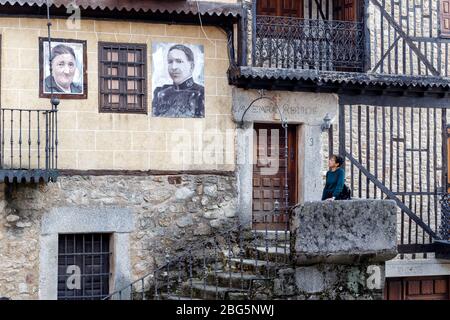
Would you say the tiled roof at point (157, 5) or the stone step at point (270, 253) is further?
the tiled roof at point (157, 5)

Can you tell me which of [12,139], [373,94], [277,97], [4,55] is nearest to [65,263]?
[12,139]

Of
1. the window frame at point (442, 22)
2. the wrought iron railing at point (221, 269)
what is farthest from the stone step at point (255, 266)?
the window frame at point (442, 22)

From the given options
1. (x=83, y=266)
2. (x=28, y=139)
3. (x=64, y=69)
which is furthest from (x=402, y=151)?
(x=28, y=139)

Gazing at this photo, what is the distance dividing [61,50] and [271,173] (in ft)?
12.7

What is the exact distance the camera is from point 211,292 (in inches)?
480

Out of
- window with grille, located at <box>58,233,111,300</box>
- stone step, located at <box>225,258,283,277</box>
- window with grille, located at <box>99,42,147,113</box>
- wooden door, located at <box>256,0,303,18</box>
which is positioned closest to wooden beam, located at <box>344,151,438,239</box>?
wooden door, located at <box>256,0,303,18</box>

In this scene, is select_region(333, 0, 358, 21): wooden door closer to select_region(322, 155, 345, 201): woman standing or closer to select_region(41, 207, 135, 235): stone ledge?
select_region(322, 155, 345, 201): woman standing

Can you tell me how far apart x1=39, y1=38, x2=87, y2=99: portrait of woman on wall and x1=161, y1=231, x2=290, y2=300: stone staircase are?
320 cm

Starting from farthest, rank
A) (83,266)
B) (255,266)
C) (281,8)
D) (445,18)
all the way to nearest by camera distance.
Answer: (445,18)
(281,8)
(83,266)
(255,266)

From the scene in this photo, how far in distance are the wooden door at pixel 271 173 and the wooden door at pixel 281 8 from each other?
1.94m

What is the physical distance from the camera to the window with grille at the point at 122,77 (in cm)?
1367

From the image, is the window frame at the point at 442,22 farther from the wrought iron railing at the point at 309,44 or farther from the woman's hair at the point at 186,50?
the woman's hair at the point at 186,50

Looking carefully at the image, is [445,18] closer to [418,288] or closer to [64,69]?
[418,288]

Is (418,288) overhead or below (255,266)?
below
